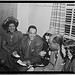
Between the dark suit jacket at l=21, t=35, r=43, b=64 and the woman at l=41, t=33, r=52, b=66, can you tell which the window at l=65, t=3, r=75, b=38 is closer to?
the woman at l=41, t=33, r=52, b=66

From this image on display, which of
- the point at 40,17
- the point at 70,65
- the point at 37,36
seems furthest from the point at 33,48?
the point at 70,65

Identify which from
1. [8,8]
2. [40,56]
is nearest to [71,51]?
[40,56]

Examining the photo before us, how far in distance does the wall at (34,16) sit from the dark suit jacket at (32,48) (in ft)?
0.34

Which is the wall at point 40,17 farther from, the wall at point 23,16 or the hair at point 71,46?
the hair at point 71,46

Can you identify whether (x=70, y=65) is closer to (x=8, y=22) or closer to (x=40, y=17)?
(x=40, y=17)

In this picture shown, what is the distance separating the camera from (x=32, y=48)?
203 cm

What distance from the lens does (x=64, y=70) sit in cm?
207

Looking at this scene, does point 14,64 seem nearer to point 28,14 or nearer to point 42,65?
point 42,65

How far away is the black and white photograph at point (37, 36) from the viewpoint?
6.59 feet

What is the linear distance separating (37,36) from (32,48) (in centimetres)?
17

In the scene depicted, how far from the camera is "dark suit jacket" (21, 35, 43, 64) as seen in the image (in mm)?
2031

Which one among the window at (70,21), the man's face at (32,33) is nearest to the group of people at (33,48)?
the man's face at (32,33)

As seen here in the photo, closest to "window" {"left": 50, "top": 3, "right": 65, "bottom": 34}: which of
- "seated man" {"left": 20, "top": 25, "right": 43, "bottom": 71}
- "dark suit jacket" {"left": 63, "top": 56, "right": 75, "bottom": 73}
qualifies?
"seated man" {"left": 20, "top": 25, "right": 43, "bottom": 71}

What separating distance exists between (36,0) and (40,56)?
0.72 m
